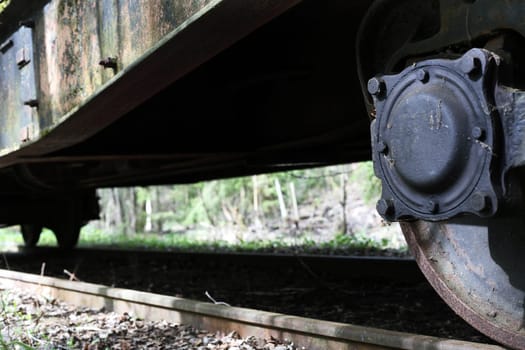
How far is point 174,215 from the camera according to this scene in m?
20.3

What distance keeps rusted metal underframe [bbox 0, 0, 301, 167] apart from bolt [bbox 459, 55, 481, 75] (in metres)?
0.70

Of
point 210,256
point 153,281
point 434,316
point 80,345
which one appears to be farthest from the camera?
point 210,256

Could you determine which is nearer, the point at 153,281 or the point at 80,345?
the point at 80,345

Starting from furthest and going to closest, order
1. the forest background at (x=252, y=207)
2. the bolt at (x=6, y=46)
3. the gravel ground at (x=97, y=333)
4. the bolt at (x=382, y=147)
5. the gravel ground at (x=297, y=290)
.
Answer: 1. the forest background at (x=252, y=207)
2. the bolt at (x=6, y=46)
3. the gravel ground at (x=297, y=290)
4. the gravel ground at (x=97, y=333)
5. the bolt at (x=382, y=147)

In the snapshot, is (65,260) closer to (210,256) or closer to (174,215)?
(210,256)

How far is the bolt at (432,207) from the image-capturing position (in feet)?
6.08

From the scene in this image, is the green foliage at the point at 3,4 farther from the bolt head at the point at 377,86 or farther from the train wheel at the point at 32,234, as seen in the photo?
the train wheel at the point at 32,234

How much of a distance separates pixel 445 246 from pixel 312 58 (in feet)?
6.74

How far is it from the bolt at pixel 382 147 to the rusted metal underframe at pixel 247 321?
66 cm

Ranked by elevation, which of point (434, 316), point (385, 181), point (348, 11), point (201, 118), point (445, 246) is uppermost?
point (348, 11)

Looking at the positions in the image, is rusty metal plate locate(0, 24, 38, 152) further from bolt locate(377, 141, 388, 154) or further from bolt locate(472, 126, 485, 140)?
bolt locate(472, 126, 485, 140)

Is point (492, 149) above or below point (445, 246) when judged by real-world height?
above

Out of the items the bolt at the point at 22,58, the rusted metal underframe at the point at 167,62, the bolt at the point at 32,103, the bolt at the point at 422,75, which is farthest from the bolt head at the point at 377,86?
the bolt at the point at 22,58

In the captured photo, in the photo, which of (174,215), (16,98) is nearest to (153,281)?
(16,98)
